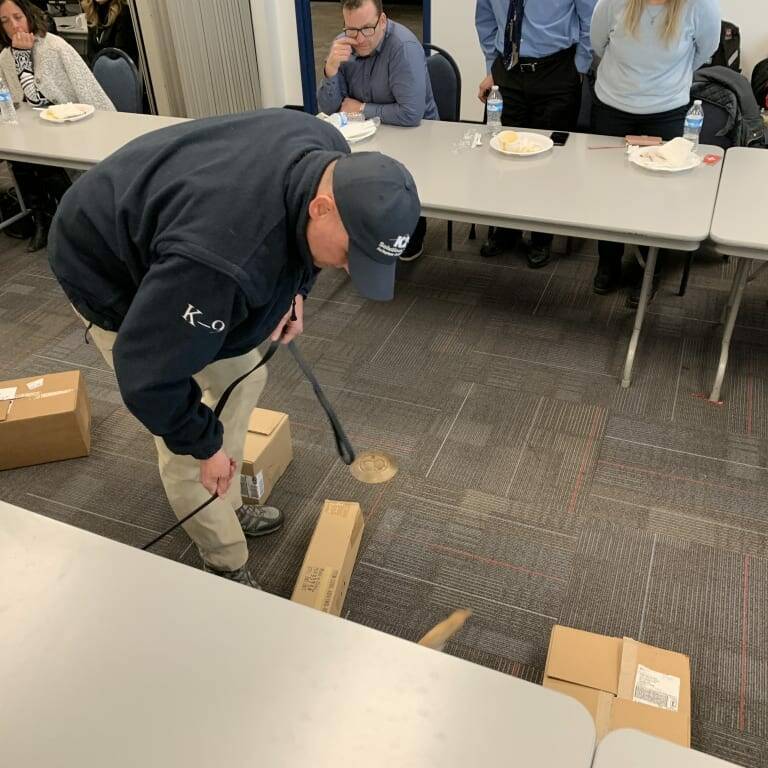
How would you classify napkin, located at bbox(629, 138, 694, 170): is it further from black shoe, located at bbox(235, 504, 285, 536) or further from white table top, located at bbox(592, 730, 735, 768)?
white table top, located at bbox(592, 730, 735, 768)

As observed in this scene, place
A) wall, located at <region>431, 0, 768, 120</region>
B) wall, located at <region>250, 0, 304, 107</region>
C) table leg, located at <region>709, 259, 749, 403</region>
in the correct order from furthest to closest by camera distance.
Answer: wall, located at <region>250, 0, 304, 107</region> → wall, located at <region>431, 0, 768, 120</region> → table leg, located at <region>709, 259, 749, 403</region>

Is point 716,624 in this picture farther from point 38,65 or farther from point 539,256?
point 38,65

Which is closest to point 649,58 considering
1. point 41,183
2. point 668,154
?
Answer: point 668,154

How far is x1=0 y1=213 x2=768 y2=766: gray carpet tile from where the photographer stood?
180 cm

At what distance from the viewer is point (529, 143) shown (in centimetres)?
266

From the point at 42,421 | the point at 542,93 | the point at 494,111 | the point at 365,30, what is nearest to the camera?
the point at 42,421

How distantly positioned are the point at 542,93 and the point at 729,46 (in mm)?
1477

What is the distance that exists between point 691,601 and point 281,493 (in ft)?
3.86

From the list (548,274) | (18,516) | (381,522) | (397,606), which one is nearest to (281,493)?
(381,522)

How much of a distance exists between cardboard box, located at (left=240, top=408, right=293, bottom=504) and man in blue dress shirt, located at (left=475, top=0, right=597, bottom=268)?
5.36 feet

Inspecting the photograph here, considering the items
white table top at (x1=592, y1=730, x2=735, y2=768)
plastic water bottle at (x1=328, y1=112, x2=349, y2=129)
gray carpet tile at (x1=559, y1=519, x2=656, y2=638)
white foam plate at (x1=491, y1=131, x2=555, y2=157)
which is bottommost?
gray carpet tile at (x1=559, y1=519, x2=656, y2=638)

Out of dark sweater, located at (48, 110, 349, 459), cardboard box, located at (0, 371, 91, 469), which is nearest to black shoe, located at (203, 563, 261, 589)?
dark sweater, located at (48, 110, 349, 459)

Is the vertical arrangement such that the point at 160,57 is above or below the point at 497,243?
above

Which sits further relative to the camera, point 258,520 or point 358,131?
point 358,131
